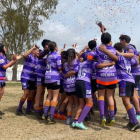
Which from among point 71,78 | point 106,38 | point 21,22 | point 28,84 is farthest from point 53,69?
point 21,22

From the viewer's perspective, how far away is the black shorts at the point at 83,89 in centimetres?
511

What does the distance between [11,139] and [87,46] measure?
3.08 m

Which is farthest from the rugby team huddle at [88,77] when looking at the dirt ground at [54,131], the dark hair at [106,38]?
the dirt ground at [54,131]

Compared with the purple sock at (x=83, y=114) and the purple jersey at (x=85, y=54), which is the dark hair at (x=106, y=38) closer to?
the purple jersey at (x=85, y=54)

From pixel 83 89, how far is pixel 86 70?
0.47 meters

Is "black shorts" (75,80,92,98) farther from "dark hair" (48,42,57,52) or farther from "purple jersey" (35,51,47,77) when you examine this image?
"purple jersey" (35,51,47,77)

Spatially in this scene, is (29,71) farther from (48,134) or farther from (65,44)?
(48,134)

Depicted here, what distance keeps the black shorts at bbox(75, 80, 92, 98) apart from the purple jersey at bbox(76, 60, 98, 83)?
0.33 ft

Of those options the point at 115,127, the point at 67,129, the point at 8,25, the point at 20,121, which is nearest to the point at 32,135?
the point at 67,129

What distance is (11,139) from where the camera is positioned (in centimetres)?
427

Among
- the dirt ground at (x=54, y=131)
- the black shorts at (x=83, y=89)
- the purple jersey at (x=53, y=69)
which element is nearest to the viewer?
the dirt ground at (x=54, y=131)

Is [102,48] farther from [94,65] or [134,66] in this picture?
[134,66]

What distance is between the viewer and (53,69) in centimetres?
561

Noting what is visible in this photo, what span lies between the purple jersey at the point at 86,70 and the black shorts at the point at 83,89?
10 centimetres
